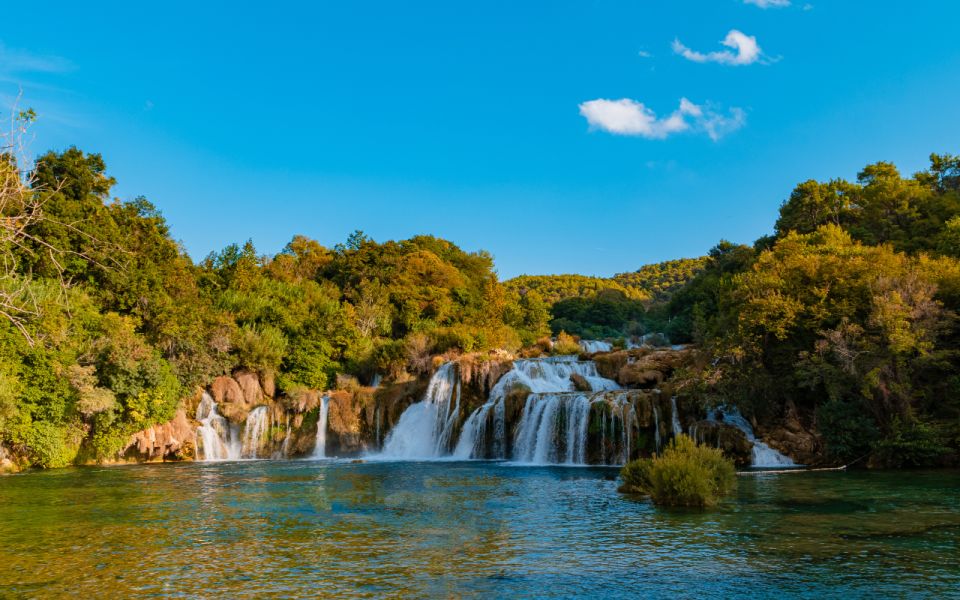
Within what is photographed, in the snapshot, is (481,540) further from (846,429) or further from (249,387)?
(249,387)

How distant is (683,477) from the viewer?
15766 mm

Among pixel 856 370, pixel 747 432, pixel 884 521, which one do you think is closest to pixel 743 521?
pixel 884 521

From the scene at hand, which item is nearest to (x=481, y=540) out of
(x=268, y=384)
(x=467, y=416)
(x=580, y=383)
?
(x=467, y=416)

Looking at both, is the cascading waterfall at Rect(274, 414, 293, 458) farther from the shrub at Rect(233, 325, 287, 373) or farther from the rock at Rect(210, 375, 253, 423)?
the shrub at Rect(233, 325, 287, 373)

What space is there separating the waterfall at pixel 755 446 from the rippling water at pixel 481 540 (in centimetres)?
512

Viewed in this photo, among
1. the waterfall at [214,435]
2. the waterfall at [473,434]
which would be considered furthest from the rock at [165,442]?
the waterfall at [473,434]

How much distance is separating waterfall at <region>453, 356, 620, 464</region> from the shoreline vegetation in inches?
48.8

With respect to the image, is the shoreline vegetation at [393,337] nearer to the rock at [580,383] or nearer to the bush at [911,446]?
the bush at [911,446]

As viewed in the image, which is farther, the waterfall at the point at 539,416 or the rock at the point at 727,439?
the waterfall at the point at 539,416

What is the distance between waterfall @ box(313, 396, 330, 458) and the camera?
36.5 meters

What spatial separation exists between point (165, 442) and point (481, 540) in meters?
26.3

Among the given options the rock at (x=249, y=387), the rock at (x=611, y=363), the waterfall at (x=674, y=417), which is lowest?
the waterfall at (x=674, y=417)

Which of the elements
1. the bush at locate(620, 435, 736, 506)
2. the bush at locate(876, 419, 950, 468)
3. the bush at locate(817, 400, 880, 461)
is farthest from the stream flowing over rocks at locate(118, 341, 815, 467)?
the bush at locate(620, 435, 736, 506)

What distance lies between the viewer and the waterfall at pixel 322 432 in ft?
120
